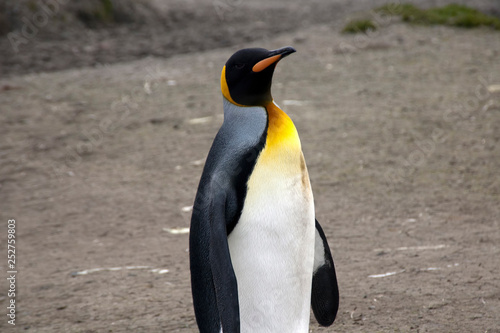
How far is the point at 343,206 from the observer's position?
164 inches

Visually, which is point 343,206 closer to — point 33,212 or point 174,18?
point 33,212

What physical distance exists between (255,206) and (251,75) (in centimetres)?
43

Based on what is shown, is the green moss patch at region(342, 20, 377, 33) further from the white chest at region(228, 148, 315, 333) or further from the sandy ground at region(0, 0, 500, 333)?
the white chest at region(228, 148, 315, 333)

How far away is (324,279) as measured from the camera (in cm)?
241

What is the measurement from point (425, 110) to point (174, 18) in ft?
26.7

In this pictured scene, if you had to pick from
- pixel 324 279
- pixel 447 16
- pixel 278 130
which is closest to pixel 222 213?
pixel 278 130

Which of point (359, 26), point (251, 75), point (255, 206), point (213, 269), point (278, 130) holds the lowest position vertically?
point (359, 26)

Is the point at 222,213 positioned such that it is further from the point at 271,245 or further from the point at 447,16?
the point at 447,16

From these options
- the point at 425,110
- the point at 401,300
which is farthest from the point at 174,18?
the point at 401,300

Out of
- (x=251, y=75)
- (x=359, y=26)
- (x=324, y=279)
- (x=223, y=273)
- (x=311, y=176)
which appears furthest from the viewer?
(x=359, y=26)

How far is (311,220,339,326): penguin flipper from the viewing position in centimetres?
240

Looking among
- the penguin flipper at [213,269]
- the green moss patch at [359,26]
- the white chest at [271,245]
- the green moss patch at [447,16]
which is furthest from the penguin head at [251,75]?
the green moss patch at [447,16]

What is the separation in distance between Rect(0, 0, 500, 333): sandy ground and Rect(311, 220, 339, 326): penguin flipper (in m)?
0.18

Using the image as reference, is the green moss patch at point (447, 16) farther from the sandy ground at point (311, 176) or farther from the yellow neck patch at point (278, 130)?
the yellow neck patch at point (278, 130)
